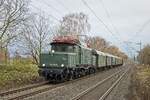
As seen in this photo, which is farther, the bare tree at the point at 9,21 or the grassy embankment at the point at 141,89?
the bare tree at the point at 9,21

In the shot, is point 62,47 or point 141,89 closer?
point 141,89

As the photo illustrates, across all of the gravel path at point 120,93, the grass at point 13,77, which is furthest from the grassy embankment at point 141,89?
the grass at point 13,77

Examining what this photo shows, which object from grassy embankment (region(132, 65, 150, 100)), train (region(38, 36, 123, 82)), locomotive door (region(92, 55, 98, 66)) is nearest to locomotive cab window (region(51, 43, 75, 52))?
train (region(38, 36, 123, 82))

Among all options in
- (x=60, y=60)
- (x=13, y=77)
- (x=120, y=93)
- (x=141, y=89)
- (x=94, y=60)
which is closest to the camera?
(x=141, y=89)

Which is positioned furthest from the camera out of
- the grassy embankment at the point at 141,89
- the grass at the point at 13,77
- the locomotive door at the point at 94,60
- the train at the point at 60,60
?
the locomotive door at the point at 94,60

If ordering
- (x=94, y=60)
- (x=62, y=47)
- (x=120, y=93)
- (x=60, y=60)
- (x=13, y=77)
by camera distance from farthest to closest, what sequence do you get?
(x=94, y=60) < (x=62, y=47) < (x=60, y=60) < (x=13, y=77) < (x=120, y=93)

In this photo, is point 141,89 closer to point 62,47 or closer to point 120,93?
point 120,93

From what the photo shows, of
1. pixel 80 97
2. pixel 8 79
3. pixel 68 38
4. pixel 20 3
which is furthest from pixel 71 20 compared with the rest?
pixel 80 97

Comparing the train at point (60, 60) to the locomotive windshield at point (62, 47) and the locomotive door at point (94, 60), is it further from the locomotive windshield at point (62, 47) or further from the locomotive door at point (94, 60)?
the locomotive door at point (94, 60)

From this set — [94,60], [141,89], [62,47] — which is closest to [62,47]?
[62,47]

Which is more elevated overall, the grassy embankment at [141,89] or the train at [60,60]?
the train at [60,60]

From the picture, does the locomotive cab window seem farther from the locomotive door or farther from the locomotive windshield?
the locomotive door

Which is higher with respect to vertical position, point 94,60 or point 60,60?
point 94,60

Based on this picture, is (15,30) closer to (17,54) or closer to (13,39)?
(13,39)
